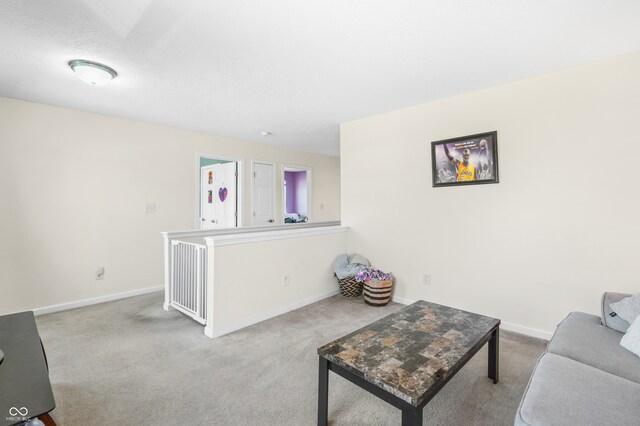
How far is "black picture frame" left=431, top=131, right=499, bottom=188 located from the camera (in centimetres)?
276

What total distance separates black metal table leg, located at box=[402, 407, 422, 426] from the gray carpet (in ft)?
1.62

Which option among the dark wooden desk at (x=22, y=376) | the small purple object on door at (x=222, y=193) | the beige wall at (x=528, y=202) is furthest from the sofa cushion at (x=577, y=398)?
the small purple object on door at (x=222, y=193)

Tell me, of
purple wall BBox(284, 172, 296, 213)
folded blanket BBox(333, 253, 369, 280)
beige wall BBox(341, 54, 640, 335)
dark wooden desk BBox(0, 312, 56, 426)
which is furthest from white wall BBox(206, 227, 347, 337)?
purple wall BBox(284, 172, 296, 213)

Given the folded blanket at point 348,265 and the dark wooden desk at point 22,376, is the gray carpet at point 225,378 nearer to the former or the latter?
the dark wooden desk at point 22,376

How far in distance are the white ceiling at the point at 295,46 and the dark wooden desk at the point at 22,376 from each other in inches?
70.8

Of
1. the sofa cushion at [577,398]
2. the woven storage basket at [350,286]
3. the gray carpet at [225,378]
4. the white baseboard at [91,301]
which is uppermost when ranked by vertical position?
the sofa cushion at [577,398]

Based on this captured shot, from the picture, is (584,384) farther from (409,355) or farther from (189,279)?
(189,279)

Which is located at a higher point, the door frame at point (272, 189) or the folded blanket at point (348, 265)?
the door frame at point (272, 189)

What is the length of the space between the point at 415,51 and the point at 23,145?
396 cm

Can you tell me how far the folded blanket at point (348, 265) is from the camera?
11.7 feet

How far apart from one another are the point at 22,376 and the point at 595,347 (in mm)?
2645

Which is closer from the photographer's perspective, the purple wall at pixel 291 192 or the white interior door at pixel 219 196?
the white interior door at pixel 219 196

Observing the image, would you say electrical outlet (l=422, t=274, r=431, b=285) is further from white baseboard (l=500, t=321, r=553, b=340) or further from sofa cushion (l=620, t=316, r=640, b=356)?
sofa cushion (l=620, t=316, r=640, b=356)

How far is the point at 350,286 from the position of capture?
3588 mm
